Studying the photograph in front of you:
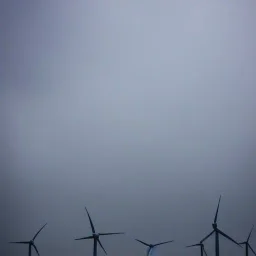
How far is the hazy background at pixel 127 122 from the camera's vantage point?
3859 millimetres

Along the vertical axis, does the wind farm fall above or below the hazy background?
below

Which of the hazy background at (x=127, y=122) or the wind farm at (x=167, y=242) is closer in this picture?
the wind farm at (x=167, y=242)

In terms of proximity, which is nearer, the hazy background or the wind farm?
the wind farm

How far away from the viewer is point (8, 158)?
3.85 metres

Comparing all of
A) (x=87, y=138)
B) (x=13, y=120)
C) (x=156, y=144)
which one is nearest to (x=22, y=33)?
(x=13, y=120)

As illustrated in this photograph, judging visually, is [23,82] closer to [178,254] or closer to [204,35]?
[204,35]

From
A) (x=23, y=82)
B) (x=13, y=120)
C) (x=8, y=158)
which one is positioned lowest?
(x=8, y=158)

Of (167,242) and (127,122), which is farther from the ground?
(127,122)

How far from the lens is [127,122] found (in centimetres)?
404

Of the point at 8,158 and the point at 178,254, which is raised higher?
the point at 8,158

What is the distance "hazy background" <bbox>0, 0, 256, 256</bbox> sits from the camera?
3.86 metres

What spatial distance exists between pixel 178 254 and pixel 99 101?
181 centimetres

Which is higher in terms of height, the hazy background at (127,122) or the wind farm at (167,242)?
the hazy background at (127,122)

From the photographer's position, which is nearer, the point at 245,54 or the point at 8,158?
the point at 8,158
